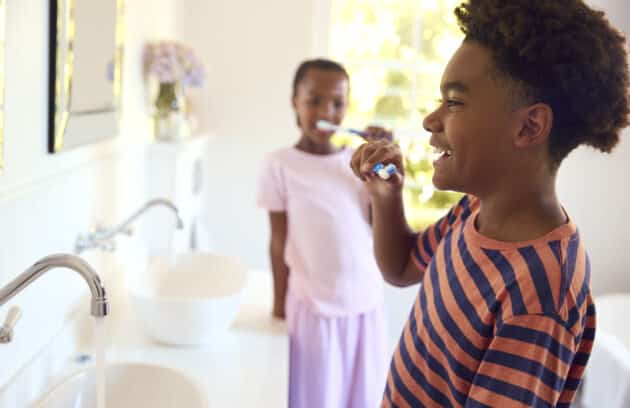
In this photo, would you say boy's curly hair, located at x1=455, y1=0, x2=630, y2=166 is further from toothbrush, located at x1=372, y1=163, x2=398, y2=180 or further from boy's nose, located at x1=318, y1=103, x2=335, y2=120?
boy's nose, located at x1=318, y1=103, x2=335, y2=120

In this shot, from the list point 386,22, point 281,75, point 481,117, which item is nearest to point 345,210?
point 481,117

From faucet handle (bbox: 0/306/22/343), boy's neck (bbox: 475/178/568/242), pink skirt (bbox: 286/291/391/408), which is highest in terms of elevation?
boy's neck (bbox: 475/178/568/242)

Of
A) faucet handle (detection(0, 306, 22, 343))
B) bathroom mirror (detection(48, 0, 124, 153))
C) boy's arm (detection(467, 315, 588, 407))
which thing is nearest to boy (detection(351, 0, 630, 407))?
boy's arm (detection(467, 315, 588, 407))

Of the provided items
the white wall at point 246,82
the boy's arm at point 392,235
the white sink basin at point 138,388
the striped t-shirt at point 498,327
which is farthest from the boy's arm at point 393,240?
the white wall at point 246,82

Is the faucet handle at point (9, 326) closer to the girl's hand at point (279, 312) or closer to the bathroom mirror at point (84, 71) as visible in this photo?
the bathroom mirror at point (84, 71)

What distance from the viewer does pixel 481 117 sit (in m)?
0.78

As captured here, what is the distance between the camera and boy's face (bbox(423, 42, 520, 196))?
0.77 meters

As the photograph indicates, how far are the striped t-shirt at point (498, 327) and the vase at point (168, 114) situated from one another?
1.43m

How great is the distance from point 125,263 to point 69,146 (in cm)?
57

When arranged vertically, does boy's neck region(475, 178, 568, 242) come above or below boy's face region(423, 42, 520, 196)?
below

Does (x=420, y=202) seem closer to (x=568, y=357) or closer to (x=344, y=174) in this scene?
(x=344, y=174)

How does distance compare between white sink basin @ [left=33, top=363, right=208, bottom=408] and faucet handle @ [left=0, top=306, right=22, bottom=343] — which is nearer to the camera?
faucet handle @ [left=0, top=306, right=22, bottom=343]

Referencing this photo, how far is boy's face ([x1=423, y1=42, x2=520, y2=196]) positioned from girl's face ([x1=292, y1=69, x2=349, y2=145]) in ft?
2.77

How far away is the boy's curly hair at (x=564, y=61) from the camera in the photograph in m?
0.73
